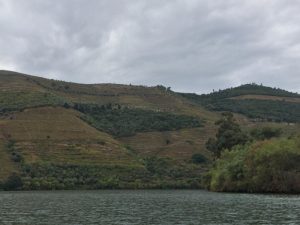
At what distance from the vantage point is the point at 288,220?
6475cm

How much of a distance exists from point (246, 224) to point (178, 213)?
19.5 meters

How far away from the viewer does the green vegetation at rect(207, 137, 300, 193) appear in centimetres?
13725

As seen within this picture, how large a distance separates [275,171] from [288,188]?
526 centimetres

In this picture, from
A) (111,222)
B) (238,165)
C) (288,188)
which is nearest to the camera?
(111,222)

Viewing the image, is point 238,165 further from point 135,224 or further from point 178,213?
point 135,224

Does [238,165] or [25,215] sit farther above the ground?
[238,165]

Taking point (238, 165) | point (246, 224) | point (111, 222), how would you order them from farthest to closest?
point (238, 165) < point (111, 222) < point (246, 224)

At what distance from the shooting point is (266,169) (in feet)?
462

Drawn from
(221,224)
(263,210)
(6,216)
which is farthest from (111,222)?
(263,210)

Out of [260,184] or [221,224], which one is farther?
[260,184]

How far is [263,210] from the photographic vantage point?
3137 inches

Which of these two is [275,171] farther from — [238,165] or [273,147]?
[238,165]

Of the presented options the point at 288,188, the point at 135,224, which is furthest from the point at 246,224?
the point at 288,188

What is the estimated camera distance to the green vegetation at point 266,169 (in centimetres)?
13725
